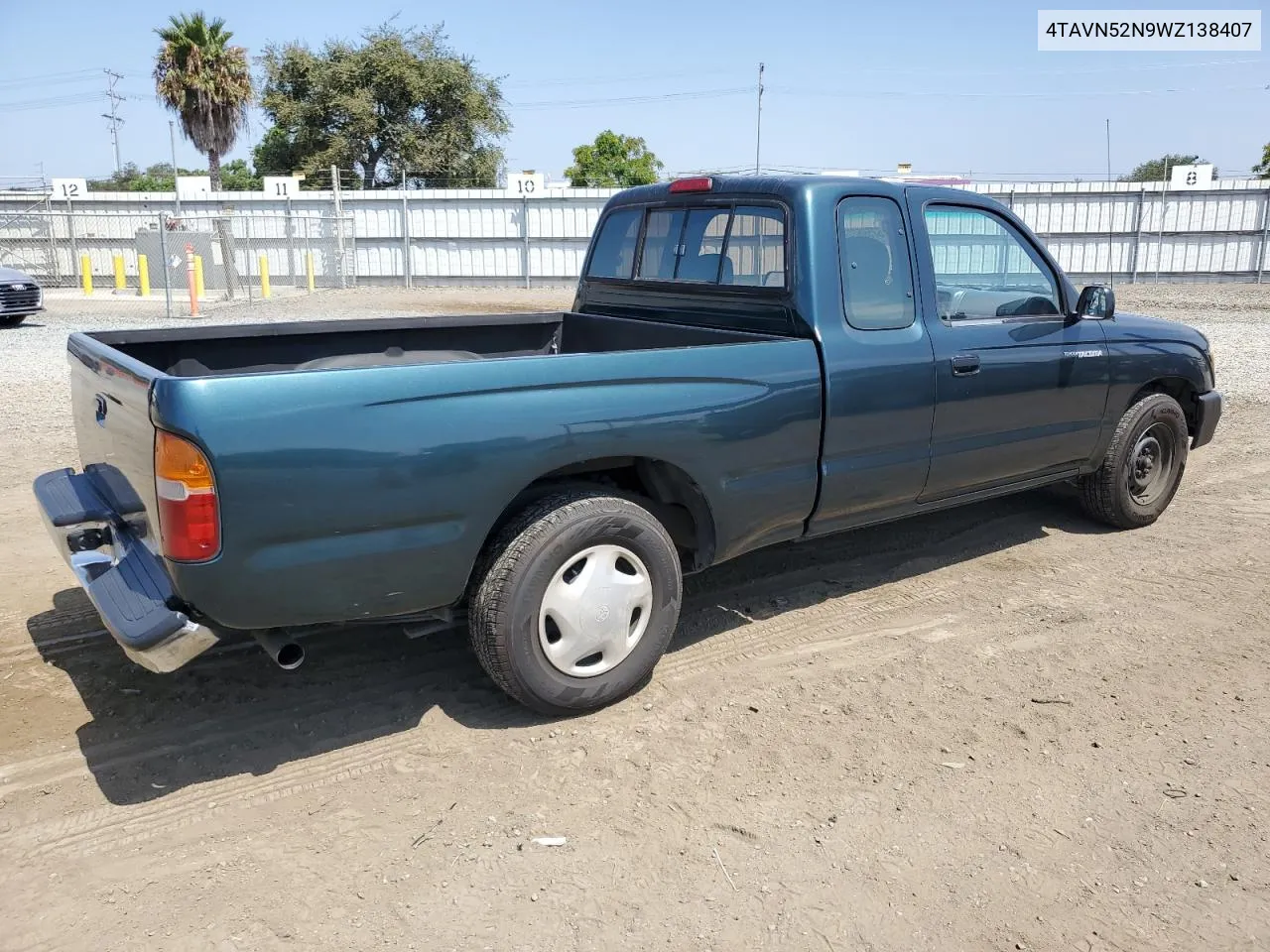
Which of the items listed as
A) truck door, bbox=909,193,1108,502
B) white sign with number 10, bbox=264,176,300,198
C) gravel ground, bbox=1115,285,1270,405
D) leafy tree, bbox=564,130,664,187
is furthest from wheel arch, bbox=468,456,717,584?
leafy tree, bbox=564,130,664,187

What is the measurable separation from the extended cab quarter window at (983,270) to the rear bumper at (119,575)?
11.0ft

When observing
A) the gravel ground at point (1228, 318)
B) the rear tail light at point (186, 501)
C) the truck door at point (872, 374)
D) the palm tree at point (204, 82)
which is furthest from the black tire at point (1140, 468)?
the palm tree at point (204, 82)

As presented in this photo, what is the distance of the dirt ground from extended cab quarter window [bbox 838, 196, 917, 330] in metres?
1.38

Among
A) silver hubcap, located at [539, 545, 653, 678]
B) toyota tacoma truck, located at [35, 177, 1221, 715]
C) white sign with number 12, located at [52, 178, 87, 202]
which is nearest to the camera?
toyota tacoma truck, located at [35, 177, 1221, 715]

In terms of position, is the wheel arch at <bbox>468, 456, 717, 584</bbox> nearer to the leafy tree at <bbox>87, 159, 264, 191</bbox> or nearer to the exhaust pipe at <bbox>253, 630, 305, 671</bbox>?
the exhaust pipe at <bbox>253, 630, 305, 671</bbox>

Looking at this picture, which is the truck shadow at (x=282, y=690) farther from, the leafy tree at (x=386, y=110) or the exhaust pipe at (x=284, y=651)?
the leafy tree at (x=386, y=110)

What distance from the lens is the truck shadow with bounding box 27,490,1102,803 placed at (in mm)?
3365

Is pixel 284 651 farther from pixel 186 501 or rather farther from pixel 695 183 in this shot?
pixel 695 183

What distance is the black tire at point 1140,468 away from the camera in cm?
552

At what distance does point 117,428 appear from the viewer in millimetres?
3293

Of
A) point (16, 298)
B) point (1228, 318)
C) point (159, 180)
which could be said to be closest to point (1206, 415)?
point (1228, 318)

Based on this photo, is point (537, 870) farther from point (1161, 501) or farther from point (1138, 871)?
point (1161, 501)

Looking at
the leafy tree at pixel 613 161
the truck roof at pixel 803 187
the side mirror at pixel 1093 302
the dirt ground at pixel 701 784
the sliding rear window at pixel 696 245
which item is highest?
the leafy tree at pixel 613 161

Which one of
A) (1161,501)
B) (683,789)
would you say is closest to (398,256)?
(1161,501)
